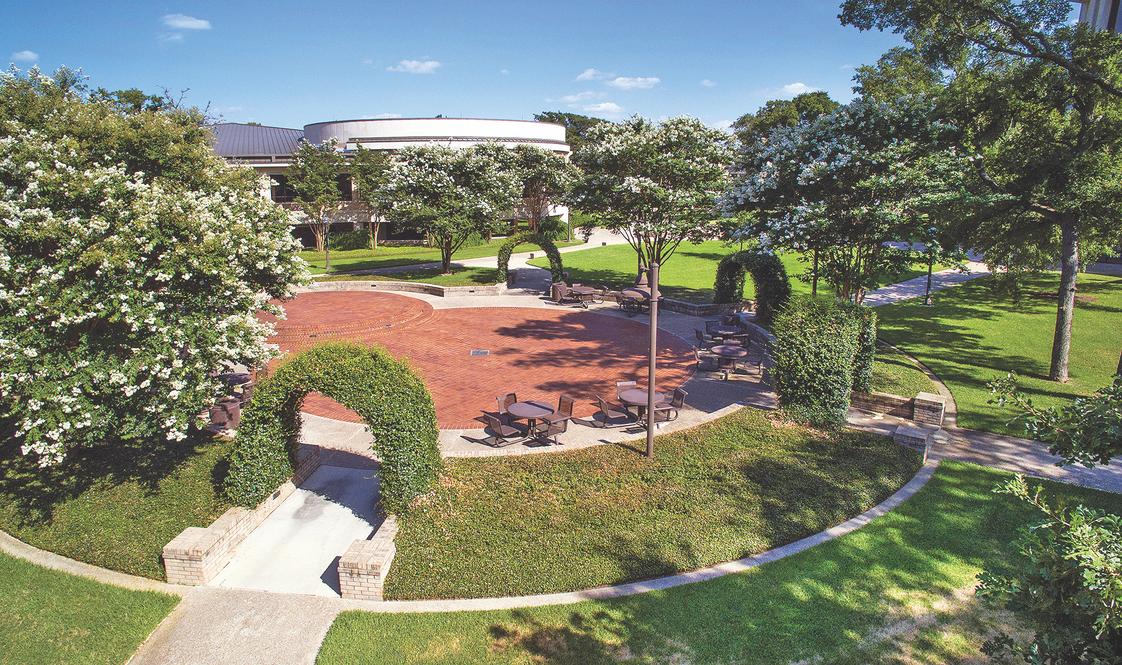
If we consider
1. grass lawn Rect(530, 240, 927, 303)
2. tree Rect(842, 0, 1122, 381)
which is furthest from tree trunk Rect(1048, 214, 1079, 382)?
grass lawn Rect(530, 240, 927, 303)

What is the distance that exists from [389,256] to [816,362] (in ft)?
126

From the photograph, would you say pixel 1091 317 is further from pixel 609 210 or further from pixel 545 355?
pixel 545 355

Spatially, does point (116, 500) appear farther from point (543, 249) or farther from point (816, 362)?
point (543, 249)

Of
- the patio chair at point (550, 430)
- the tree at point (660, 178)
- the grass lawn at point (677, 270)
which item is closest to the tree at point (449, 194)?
the grass lawn at point (677, 270)

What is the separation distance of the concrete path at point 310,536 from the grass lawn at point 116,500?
0.97m

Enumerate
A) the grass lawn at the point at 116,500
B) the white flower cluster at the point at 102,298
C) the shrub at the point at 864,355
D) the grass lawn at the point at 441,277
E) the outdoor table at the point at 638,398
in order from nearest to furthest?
the white flower cluster at the point at 102,298
the grass lawn at the point at 116,500
the outdoor table at the point at 638,398
the shrub at the point at 864,355
the grass lawn at the point at 441,277

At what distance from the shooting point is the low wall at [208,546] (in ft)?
28.5

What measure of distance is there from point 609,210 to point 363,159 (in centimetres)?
3009

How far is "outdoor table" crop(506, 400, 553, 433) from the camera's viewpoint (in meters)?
12.6

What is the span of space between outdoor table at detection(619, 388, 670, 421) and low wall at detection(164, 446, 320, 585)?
7211 mm

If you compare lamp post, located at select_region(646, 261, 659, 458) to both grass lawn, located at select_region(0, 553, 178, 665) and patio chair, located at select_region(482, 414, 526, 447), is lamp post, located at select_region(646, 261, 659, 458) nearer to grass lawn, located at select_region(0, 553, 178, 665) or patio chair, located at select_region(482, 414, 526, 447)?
patio chair, located at select_region(482, 414, 526, 447)

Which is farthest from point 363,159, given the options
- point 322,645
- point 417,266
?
point 322,645

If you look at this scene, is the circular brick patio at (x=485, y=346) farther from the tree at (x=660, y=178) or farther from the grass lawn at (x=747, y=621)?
the grass lawn at (x=747, y=621)

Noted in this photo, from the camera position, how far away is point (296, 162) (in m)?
47.9
